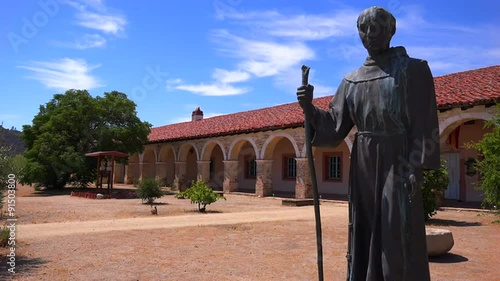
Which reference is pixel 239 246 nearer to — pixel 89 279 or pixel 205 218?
pixel 89 279

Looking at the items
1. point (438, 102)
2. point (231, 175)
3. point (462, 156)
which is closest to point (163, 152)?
point (231, 175)

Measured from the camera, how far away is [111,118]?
21.9 metres

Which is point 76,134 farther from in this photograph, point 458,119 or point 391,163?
point 391,163

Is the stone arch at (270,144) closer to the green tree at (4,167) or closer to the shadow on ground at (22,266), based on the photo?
the green tree at (4,167)

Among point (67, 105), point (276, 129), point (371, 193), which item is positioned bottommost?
point (371, 193)

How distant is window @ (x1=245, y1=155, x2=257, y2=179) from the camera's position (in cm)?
2315

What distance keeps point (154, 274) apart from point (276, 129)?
1315 centimetres

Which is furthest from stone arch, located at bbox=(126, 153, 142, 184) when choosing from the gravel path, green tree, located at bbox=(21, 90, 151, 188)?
the gravel path

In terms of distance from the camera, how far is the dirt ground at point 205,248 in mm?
5227

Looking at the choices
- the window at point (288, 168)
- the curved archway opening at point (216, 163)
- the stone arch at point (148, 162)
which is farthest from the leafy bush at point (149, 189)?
the stone arch at point (148, 162)

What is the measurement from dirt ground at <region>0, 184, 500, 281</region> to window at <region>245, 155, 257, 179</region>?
38.9 feet

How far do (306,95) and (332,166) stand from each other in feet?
54.0

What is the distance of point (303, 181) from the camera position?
Result: 1673 centimetres

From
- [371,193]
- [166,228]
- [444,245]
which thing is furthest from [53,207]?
[371,193]
